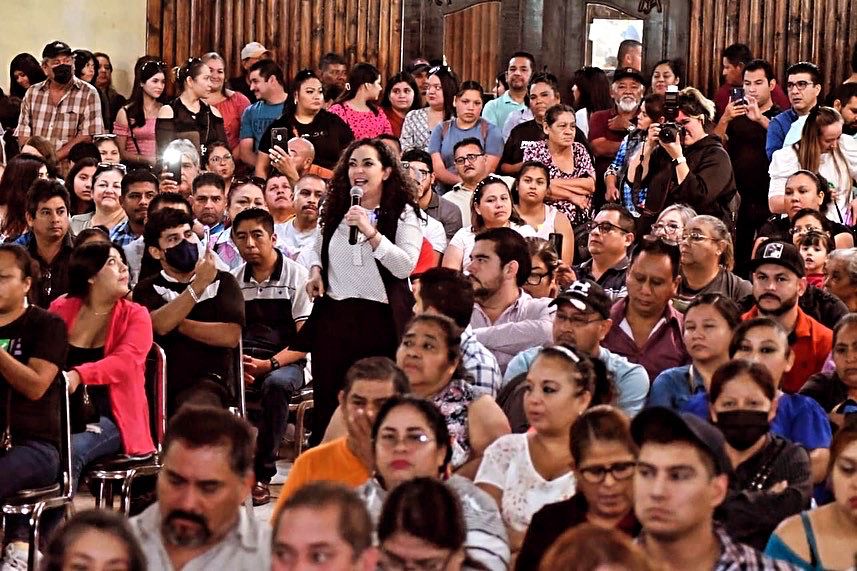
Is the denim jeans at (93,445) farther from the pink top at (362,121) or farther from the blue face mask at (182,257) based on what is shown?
the pink top at (362,121)

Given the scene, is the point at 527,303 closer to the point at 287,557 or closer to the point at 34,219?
the point at 34,219

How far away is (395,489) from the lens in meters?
3.47

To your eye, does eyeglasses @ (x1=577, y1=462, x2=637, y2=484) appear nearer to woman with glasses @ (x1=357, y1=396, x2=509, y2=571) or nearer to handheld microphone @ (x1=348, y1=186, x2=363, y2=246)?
woman with glasses @ (x1=357, y1=396, x2=509, y2=571)

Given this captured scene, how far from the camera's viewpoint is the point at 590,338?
17.6 feet

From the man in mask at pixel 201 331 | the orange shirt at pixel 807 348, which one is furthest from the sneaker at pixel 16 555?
the orange shirt at pixel 807 348

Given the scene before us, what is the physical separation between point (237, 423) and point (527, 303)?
8.22 ft

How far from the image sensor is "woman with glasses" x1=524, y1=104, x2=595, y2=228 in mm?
8234

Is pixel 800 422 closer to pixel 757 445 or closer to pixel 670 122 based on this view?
pixel 757 445

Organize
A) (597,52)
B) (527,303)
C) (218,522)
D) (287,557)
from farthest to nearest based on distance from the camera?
(597,52)
(527,303)
(218,522)
(287,557)

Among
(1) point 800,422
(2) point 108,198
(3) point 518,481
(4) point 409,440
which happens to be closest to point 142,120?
(2) point 108,198

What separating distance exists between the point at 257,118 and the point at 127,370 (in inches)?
183

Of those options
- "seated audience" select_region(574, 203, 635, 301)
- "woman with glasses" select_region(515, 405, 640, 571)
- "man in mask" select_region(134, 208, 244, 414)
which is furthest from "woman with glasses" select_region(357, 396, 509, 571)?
"seated audience" select_region(574, 203, 635, 301)

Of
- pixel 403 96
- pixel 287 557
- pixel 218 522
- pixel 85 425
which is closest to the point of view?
pixel 287 557

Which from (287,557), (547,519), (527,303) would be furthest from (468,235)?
(287,557)
